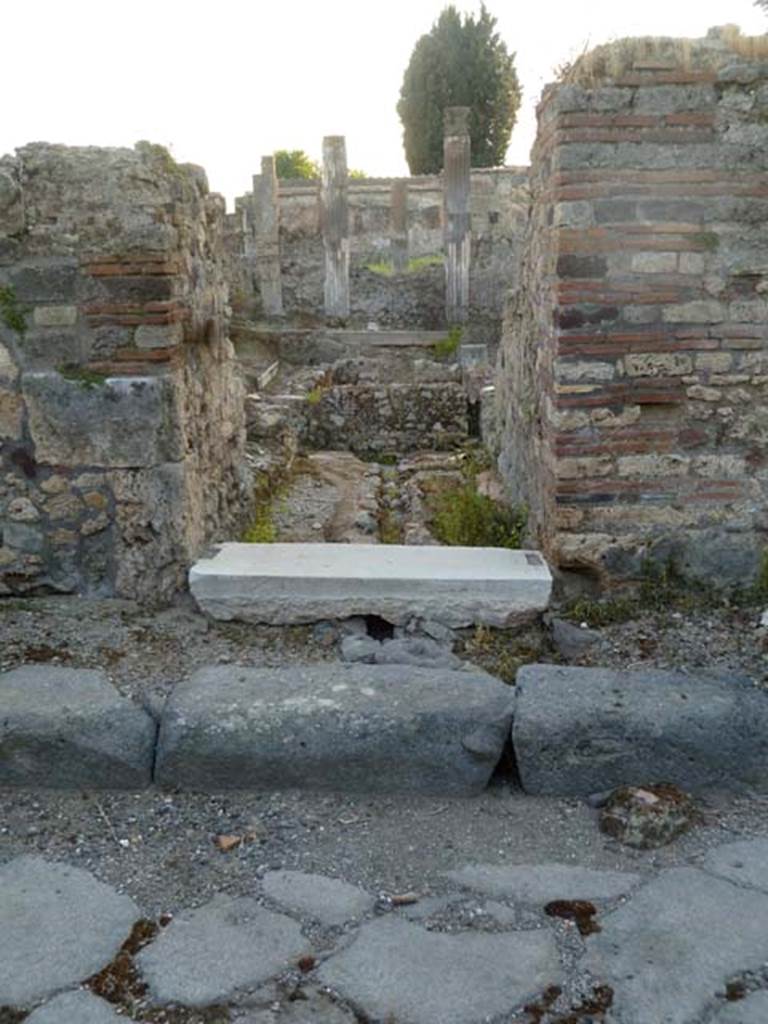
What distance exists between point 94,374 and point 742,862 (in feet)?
10.0

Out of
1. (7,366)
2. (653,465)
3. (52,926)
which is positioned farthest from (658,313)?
(52,926)

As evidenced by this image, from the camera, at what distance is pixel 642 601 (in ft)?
13.5

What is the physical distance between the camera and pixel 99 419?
4035mm

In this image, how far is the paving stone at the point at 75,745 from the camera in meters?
3.18

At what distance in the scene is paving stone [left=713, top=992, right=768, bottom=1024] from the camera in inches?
85.9

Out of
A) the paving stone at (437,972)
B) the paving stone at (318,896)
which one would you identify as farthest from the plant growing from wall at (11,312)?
the paving stone at (437,972)

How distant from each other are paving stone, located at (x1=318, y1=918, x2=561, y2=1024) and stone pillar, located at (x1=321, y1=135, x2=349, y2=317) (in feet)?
68.7

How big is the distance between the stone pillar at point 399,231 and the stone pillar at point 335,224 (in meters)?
1.63

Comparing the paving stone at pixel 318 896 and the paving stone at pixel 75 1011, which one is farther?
the paving stone at pixel 318 896

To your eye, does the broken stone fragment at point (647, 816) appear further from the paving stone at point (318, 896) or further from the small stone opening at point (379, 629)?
the small stone opening at point (379, 629)

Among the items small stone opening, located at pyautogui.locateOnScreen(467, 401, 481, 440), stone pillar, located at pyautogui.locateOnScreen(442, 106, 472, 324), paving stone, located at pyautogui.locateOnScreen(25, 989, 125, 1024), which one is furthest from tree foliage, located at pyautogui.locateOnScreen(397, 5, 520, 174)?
paving stone, located at pyautogui.locateOnScreen(25, 989, 125, 1024)

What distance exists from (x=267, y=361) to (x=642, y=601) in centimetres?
1405

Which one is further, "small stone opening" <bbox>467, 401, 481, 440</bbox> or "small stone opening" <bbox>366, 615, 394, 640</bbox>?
"small stone opening" <bbox>467, 401, 481, 440</bbox>

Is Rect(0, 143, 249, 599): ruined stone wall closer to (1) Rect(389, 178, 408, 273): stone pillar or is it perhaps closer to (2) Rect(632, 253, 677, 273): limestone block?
(2) Rect(632, 253, 677, 273): limestone block
